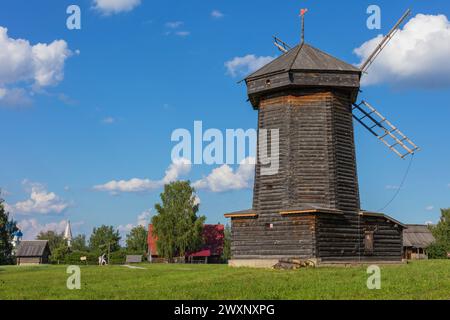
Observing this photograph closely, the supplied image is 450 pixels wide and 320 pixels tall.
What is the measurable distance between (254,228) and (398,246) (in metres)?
8.51

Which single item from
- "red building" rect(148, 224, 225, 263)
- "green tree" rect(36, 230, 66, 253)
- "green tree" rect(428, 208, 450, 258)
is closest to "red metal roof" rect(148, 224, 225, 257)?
"red building" rect(148, 224, 225, 263)

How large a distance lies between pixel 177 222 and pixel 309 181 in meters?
33.7

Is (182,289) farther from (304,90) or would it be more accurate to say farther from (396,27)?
(396,27)

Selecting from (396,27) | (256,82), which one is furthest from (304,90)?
(396,27)

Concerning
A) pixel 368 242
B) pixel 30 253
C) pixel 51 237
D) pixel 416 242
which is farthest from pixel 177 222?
pixel 51 237

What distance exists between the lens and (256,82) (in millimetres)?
29500

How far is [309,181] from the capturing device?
1081 inches

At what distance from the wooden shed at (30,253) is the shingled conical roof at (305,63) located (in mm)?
47785

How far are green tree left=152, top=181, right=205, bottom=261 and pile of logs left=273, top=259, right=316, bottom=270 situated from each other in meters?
33.6

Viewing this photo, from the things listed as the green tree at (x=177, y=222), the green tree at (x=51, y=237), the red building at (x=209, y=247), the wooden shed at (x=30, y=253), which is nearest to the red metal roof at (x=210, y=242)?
the red building at (x=209, y=247)

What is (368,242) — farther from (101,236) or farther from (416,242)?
(101,236)

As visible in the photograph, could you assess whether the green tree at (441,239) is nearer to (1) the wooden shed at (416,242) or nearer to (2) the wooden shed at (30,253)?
(1) the wooden shed at (416,242)

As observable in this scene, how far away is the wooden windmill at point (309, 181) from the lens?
26.8 m
